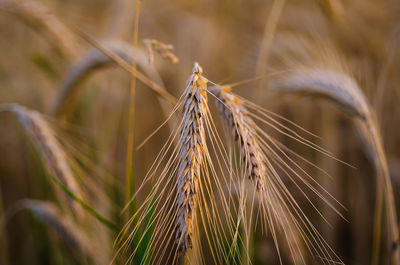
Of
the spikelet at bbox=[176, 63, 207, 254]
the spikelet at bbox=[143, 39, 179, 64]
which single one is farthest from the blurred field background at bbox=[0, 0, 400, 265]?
the spikelet at bbox=[176, 63, 207, 254]

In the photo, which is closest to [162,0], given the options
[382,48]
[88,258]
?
[382,48]

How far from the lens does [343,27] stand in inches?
55.7

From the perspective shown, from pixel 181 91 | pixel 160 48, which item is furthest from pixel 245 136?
pixel 181 91

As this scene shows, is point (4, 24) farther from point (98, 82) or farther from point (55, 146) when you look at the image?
point (55, 146)

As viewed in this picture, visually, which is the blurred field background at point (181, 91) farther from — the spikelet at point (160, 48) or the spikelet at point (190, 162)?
the spikelet at point (190, 162)

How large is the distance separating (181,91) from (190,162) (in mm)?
961

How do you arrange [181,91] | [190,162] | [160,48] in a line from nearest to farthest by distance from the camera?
[190,162], [160,48], [181,91]

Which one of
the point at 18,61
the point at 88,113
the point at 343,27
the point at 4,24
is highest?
the point at 4,24

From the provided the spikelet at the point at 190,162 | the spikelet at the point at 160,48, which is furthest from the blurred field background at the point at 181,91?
the spikelet at the point at 190,162

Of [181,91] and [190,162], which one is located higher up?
[181,91]

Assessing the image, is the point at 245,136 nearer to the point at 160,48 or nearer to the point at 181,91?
the point at 160,48

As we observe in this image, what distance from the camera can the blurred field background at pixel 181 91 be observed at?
3.17 ft

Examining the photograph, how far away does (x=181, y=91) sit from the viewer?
1.48 m

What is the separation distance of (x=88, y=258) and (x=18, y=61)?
1570 mm
